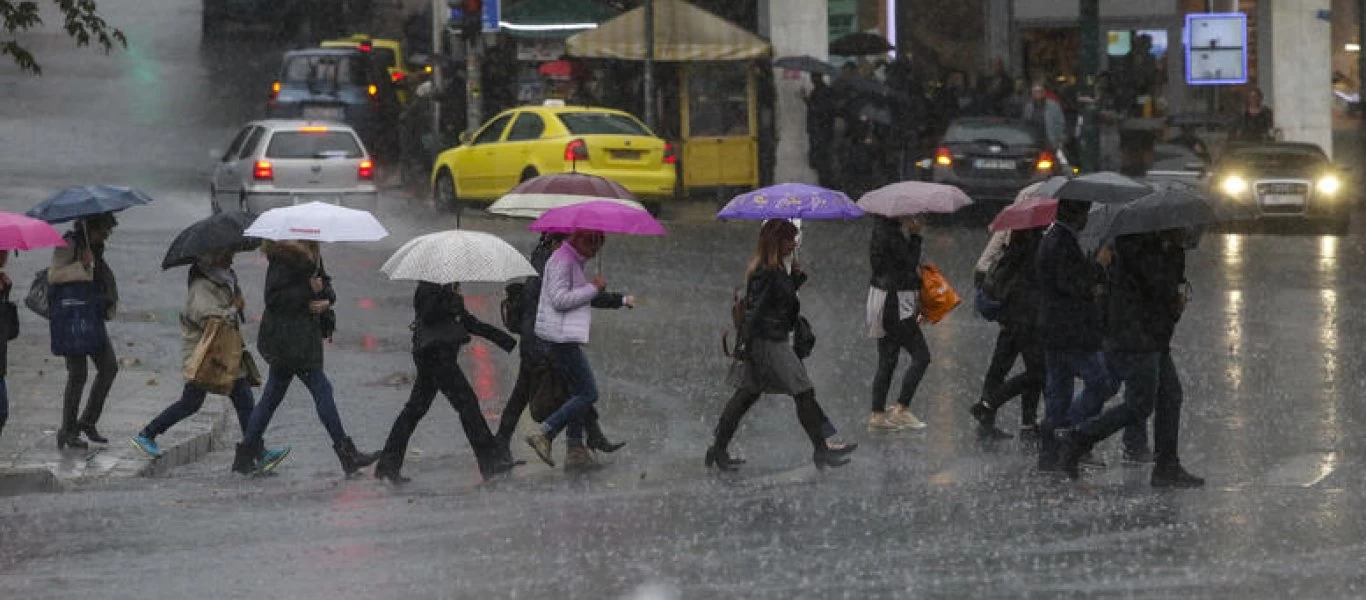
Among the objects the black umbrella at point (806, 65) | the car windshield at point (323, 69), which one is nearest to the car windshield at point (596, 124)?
the black umbrella at point (806, 65)

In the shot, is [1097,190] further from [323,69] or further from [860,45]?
[323,69]

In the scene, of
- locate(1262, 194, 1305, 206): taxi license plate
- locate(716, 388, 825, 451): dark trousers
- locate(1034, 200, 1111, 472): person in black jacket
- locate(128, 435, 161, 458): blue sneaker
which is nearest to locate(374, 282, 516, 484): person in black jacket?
locate(716, 388, 825, 451): dark trousers

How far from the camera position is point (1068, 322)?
12773 millimetres

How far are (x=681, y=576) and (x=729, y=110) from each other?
25563 mm

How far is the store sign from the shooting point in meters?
37.3

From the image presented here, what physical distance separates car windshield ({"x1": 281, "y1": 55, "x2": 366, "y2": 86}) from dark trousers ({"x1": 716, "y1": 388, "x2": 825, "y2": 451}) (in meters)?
26.7

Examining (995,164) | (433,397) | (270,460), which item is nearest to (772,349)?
(433,397)

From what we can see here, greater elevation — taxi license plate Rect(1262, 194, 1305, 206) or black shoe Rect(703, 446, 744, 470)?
taxi license plate Rect(1262, 194, 1305, 206)

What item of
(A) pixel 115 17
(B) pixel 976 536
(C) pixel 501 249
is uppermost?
(A) pixel 115 17

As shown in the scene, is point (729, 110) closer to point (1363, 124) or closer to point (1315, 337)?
point (1363, 124)

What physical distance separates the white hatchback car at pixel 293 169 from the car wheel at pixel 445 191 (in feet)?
5.32

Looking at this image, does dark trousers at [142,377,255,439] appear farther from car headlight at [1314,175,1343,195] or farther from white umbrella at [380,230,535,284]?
car headlight at [1314,175,1343,195]

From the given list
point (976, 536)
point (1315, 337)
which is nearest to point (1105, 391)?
point (976, 536)

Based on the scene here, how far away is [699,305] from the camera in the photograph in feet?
71.4
